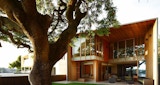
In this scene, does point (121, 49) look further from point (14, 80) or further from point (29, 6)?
point (29, 6)

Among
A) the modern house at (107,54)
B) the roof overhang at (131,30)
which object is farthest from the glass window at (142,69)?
the roof overhang at (131,30)

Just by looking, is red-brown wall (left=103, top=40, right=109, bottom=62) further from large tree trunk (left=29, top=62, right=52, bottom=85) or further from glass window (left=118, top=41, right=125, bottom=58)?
A: large tree trunk (left=29, top=62, right=52, bottom=85)

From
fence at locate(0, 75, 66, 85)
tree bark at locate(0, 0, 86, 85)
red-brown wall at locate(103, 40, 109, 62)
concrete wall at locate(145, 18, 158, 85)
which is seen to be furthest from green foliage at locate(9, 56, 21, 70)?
tree bark at locate(0, 0, 86, 85)

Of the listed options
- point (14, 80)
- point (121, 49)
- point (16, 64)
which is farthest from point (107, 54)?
point (16, 64)

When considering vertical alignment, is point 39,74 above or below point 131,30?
below

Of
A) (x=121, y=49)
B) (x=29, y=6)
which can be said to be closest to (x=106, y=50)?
(x=121, y=49)

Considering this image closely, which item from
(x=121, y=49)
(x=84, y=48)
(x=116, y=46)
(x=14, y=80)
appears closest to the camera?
(x=14, y=80)

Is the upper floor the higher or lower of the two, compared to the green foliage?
higher

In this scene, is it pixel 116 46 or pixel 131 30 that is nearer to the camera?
pixel 131 30

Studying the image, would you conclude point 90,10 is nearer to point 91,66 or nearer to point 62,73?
point 91,66

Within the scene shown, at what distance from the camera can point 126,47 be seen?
21000 mm

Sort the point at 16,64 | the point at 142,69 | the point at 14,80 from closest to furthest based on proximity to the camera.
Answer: the point at 14,80
the point at 142,69
the point at 16,64

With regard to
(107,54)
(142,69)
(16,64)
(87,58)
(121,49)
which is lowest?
(16,64)

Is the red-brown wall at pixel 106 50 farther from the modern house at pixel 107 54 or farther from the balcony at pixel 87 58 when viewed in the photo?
the balcony at pixel 87 58
